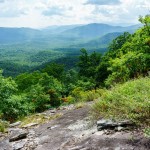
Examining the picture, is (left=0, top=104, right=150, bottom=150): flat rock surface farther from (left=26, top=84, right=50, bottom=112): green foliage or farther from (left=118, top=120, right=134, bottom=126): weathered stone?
(left=26, top=84, right=50, bottom=112): green foliage

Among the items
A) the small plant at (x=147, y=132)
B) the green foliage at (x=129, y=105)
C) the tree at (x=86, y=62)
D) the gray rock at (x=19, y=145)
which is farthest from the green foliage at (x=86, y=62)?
the small plant at (x=147, y=132)

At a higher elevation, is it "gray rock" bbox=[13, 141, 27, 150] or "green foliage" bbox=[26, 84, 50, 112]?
"gray rock" bbox=[13, 141, 27, 150]

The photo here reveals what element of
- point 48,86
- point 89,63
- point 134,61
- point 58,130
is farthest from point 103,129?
point 89,63

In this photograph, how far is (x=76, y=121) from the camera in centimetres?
995

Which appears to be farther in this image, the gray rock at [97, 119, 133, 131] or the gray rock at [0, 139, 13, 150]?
the gray rock at [0, 139, 13, 150]

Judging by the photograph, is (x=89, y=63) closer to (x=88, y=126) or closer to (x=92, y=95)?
(x=92, y=95)

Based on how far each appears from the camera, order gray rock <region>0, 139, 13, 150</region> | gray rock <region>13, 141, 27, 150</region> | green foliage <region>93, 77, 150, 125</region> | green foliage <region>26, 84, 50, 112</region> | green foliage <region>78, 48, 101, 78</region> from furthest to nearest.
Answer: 1. green foliage <region>78, 48, 101, 78</region>
2. green foliage <region>26, 84, 50, 112</region>
3. gray rock <region>0, 139, 13, 150</region>
4. gray rock <region>13, 141, 27, 150</region>
5. green foliage <region>93, 77, 150, 125</region>

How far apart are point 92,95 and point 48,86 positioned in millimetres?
22401

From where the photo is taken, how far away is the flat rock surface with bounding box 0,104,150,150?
21.4 ft

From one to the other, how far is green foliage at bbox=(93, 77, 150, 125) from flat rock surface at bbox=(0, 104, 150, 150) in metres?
0.44

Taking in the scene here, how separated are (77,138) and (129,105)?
→ 1.67 m

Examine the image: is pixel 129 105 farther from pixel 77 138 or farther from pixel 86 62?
pixel 86 62

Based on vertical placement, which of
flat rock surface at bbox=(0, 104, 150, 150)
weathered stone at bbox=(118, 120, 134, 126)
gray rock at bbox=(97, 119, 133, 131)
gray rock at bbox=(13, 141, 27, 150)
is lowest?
gray rock at bbox=(13, 141, 27, 150)

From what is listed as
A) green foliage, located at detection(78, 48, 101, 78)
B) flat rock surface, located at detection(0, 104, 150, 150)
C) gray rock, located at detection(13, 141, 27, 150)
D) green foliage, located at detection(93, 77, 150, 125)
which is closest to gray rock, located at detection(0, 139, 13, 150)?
flat rock surface, located at detection(0, 104, 150, 150)
